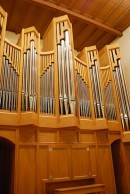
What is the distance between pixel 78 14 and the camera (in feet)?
26.1

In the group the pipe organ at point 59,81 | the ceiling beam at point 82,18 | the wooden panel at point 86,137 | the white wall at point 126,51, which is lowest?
the wooden panel at point 86,137

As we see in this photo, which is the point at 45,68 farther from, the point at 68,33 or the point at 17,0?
the point at 17,0

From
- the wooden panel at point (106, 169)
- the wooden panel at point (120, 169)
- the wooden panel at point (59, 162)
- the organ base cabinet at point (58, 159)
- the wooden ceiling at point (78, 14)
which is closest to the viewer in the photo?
the organ base cabinet at point (58, 159)

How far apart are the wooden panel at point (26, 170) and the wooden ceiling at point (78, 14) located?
16.6 feet

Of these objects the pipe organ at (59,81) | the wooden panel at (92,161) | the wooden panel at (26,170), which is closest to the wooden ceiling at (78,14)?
the pipe organ at (59,81)

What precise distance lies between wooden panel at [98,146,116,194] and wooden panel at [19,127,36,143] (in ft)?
6.56

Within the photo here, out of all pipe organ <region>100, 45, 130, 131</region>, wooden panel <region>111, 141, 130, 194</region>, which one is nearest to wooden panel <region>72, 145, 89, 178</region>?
wooden panel <region>111, 141, 130, 194</region>

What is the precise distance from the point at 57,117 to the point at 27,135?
91 centimetres

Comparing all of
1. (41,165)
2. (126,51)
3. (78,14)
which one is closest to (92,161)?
(41,165)

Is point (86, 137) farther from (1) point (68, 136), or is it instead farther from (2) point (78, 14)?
(2) point (78, 14)

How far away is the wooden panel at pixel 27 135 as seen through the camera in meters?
5.08

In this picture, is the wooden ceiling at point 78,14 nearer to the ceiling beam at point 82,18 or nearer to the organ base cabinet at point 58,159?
the ceiling beam at point 82,18

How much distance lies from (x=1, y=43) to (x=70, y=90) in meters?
2.18

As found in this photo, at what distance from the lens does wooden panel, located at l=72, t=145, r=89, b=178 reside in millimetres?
5449
